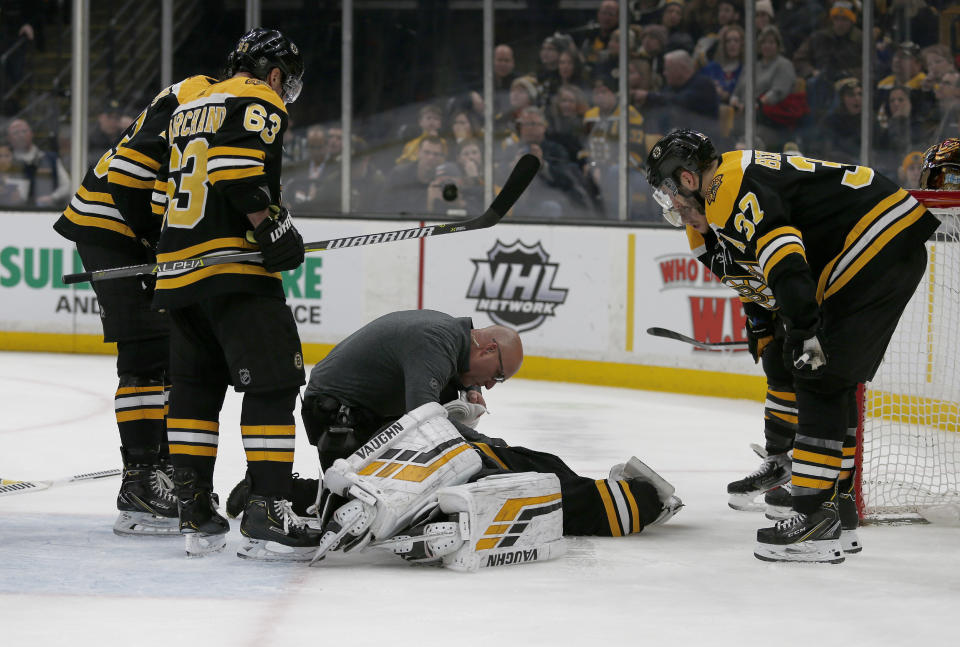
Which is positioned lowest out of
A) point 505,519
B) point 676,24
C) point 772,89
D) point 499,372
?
point 505,519

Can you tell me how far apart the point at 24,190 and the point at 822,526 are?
6.65m

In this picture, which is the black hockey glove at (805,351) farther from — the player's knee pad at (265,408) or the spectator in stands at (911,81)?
the spectator in stands at (911,81)

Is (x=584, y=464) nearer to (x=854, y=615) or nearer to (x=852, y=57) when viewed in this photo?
(x=854, y=615)

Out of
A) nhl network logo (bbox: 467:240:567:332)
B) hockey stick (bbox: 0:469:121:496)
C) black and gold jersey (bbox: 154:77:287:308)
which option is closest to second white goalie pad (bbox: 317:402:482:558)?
black and gold jersey (bbox: 154:77:287:308)

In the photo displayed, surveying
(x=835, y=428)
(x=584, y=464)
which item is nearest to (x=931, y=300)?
(x=584, y=464)

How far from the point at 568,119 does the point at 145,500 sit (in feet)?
16.4

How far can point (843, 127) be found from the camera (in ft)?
23.7

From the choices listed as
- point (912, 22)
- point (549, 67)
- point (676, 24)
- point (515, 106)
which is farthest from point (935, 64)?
point (515, 106)

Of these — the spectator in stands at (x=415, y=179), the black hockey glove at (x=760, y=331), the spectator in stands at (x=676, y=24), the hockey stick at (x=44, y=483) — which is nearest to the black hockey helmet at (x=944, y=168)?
the black hockey glove at (x=760, y=331)

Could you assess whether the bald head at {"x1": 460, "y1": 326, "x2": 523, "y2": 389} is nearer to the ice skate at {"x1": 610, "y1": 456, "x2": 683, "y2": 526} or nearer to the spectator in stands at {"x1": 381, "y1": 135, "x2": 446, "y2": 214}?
the ice skate at {"x1": 610, "y1": 456, "x2": 683, "y2": 526}

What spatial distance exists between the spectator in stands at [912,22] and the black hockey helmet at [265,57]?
4733mm

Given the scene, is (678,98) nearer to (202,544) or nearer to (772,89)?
(772,89)

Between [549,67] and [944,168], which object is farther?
[549,67]

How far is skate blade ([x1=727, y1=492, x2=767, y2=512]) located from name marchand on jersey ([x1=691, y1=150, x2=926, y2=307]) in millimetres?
856
